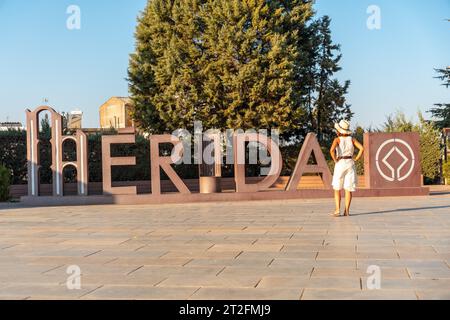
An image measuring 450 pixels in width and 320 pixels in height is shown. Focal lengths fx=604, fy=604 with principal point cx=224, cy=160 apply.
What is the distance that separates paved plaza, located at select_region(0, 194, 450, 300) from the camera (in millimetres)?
5910

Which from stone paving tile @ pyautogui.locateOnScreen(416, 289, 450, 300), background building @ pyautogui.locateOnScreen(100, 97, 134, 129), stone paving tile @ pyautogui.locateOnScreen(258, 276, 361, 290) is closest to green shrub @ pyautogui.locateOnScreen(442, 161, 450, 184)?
stone paving tile @ pyautogui.locateOnScreen(258, 276, 361, 290)

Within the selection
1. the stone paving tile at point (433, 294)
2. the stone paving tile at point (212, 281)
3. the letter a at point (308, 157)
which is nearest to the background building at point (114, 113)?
the letter a at point (308, 157)

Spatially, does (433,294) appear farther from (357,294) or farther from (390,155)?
(390,155)

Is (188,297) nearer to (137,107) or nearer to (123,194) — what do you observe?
(123,194)

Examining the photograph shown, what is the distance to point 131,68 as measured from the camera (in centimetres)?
2883

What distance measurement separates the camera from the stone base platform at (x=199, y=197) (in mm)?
18266

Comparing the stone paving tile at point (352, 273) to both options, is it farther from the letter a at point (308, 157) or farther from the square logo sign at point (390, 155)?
the square logo sign at point (390, 155)

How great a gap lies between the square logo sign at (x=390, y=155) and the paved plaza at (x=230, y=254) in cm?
402

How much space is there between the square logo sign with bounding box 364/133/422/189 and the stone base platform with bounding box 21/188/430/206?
0.41 metres

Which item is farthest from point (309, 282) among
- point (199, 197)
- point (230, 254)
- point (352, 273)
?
point (199, 197)

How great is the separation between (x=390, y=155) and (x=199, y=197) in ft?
19.5

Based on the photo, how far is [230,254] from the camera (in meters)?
8.12

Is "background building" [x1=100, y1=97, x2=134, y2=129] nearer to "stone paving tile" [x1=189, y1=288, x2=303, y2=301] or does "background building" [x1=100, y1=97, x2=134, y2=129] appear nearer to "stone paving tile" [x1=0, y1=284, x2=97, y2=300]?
"stone paving tile" [x1=0, y1=284, x2=97, y2=300]
